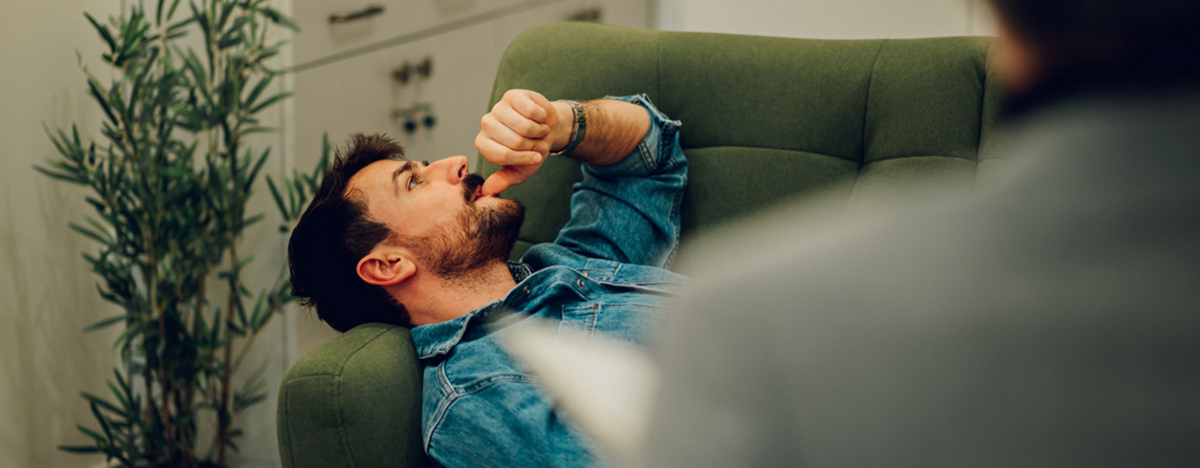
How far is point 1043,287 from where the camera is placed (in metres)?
0.26

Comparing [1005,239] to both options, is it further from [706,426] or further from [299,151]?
[299,151]

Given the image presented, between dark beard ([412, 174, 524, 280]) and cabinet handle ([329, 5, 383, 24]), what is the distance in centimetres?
119

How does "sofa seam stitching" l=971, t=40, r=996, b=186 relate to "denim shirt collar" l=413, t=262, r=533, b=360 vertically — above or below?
above

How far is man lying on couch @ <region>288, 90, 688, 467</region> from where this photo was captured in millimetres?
1229

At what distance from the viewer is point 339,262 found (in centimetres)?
135

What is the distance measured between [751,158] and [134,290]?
1645 mm

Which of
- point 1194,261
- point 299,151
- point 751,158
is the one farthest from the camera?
point 299,151

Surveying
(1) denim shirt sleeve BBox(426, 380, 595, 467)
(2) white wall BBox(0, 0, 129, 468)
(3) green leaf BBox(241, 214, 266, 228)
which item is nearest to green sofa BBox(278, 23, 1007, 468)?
(1) denim shirt sleeve BBox(426, 380, 595, 467)

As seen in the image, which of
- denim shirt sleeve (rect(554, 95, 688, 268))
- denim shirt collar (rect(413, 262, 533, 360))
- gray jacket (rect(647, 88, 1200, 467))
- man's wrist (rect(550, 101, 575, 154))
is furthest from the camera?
denim shirt sleeve (rect(554, 95, 688, 268))

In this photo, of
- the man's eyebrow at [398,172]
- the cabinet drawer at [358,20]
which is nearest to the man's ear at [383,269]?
the man's eyebrow at [398,172]

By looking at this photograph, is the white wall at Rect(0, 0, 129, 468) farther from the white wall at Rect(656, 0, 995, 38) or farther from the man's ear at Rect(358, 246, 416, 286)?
the white wall at Rect(656, 0, 995, 38)

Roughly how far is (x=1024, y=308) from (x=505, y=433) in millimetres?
863

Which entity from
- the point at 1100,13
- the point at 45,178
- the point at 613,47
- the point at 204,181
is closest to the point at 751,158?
the point at 613,47

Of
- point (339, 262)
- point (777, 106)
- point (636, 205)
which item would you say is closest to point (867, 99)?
point (777, 106)
